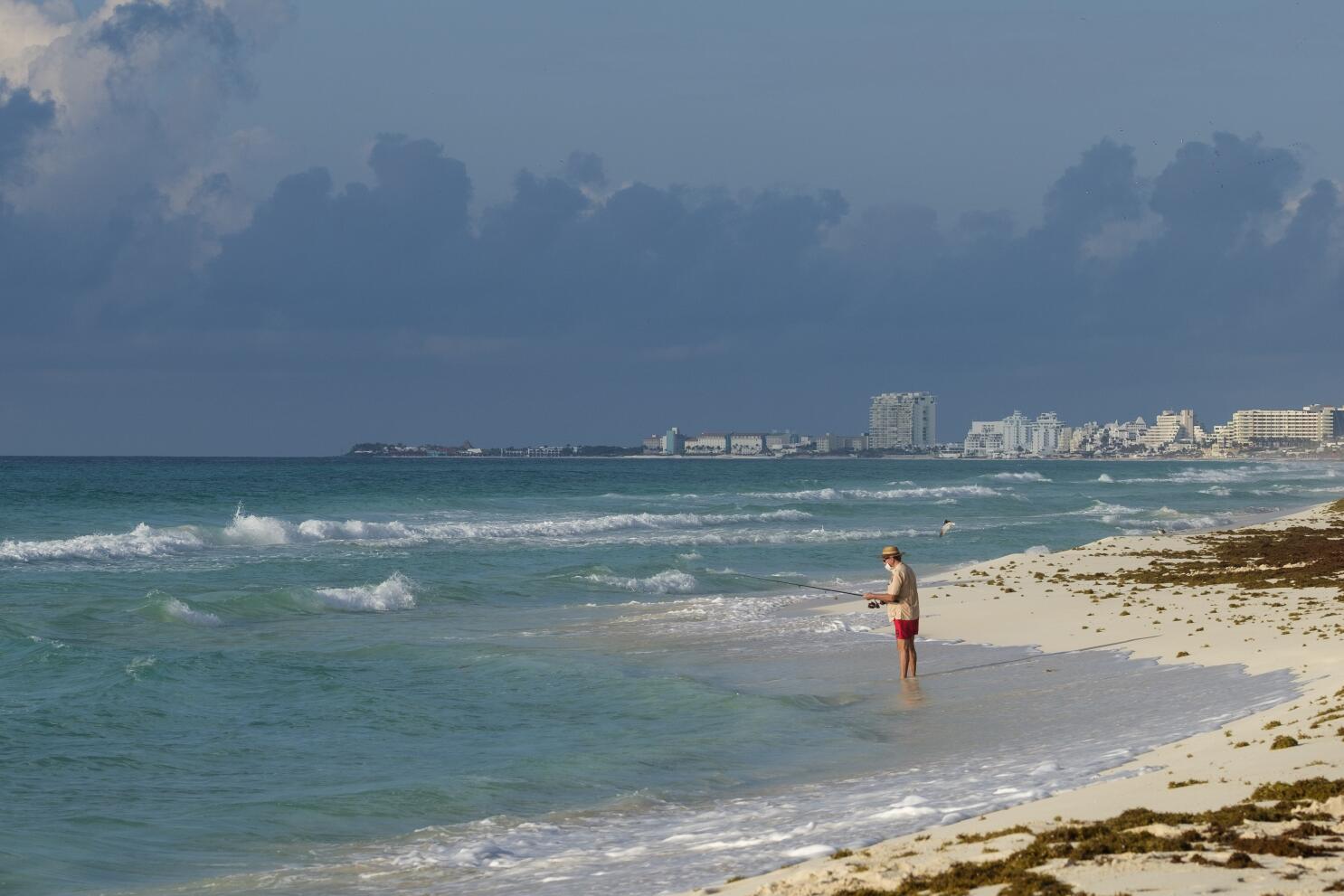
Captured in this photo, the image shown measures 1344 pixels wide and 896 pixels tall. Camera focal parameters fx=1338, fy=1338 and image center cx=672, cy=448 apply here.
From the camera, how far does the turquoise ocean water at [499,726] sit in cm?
859

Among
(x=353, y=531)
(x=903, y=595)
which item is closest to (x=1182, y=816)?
(x=903, y=595)

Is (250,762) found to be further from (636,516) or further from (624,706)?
(636,516)

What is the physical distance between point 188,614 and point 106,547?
1640cm

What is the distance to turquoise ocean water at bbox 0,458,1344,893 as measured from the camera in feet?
28.2

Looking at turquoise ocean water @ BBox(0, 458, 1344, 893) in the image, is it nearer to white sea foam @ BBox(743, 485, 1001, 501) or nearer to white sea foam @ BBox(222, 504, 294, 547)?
white sea foam @ BBox(222, 504, 294, 547)

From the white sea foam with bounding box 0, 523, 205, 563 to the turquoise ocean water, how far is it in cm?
451

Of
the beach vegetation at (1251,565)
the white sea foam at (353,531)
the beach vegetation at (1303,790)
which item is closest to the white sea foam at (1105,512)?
the beach vegetation at (1251,565)

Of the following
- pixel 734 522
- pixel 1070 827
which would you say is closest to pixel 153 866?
pixel 1070 827

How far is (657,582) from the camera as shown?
88.7 feet

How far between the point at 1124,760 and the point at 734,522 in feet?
135

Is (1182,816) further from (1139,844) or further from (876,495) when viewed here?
(876,495)

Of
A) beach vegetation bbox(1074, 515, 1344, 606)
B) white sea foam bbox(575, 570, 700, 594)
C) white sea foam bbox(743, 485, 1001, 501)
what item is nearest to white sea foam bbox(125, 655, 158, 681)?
white sea foam bbox(575, 570, 700, 594)

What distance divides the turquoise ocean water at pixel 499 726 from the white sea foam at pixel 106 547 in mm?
4513

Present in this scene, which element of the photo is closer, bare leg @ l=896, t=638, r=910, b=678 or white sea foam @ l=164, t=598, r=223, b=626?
bare leg @ l=896, t=638, r=910, b=678
